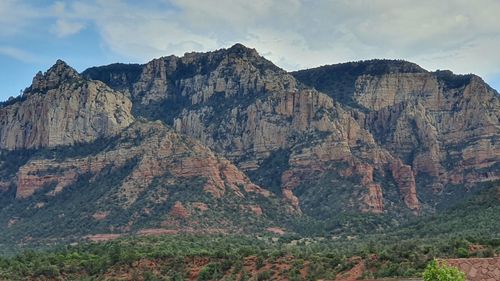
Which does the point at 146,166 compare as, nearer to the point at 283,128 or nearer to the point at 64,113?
the point at 64,113

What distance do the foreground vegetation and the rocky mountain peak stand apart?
88.0 m

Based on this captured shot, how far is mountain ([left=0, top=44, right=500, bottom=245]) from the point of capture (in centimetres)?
14162

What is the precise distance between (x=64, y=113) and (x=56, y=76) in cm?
1071

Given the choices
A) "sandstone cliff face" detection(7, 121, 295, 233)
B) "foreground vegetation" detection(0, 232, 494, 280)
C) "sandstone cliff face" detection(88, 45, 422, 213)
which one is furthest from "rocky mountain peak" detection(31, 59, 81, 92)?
"foreground vegetation" detection(0, 232, 494, 280)

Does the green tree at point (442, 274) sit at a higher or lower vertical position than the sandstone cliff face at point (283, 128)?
lower

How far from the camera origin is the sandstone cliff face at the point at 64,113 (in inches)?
6658

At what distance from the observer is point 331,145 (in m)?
170

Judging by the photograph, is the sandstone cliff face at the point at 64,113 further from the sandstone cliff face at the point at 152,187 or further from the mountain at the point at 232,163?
the sandstone cliff face at the point at 152,187

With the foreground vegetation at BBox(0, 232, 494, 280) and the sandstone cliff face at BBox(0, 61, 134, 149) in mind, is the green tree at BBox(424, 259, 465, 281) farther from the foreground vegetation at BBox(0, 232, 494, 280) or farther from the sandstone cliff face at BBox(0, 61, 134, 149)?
the sandstone cliff face at BBox(0, 61, 134, 149)

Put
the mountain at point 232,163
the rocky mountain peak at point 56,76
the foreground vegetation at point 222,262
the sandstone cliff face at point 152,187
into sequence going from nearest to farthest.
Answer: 1. the foreground vegetation at point 222,262
2. the sandstone cliff face at point 152,187
3. the mountain at point 232,163
4. the rocky mountain peak at point 56,76

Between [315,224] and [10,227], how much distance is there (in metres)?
53.5

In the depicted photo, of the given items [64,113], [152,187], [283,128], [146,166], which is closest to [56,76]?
[64,113]

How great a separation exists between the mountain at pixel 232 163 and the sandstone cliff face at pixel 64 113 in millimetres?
298

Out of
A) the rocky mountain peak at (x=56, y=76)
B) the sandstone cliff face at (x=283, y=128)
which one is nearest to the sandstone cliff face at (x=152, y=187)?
the sandstone cliff face at (x=283, y=128)
